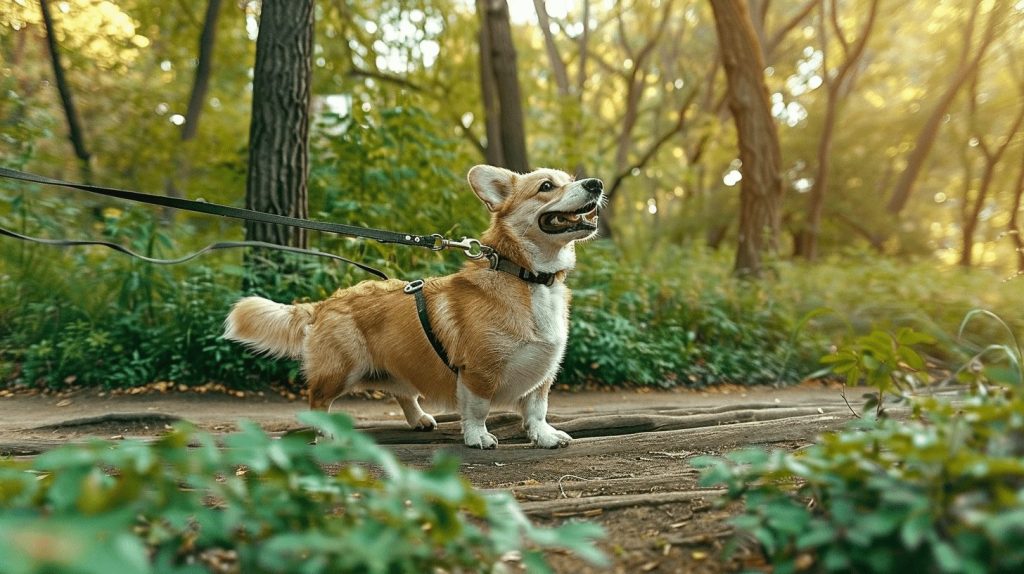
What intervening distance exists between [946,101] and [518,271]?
732 inches

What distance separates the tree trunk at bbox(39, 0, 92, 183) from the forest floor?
5.89 meters

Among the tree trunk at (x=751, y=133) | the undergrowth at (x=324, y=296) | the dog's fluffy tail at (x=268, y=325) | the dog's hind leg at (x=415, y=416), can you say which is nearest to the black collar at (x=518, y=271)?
the dog's hind leg at (x=415, y=416)

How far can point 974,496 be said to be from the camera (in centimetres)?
141

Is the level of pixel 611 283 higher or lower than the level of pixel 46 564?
higher

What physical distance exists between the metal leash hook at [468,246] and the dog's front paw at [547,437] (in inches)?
42.1

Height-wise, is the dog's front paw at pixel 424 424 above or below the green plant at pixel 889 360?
below

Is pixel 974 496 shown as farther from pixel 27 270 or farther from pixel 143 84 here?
pixel 143 84

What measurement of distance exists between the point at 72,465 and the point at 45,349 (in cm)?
589

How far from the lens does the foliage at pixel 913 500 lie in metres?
1.35

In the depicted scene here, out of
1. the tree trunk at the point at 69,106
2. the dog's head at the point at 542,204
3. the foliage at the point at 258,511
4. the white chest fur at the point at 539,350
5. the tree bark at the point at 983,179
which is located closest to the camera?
the foliage at the point at 258,511

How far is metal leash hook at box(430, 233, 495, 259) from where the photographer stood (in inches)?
148

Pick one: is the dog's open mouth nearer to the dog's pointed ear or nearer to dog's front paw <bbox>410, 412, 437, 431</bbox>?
the dog's pointed ear

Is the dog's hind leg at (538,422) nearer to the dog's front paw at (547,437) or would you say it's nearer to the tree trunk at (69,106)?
the dog's front paw at (547,437)

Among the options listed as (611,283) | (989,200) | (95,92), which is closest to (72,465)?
(611,283)
